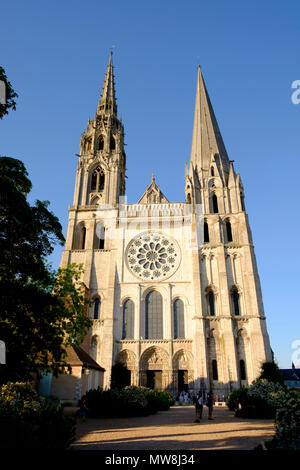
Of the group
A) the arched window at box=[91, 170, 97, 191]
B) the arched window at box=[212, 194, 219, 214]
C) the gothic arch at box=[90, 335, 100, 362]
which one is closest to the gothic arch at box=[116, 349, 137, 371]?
the gothic arch at box=[90, 335, 100, 362]

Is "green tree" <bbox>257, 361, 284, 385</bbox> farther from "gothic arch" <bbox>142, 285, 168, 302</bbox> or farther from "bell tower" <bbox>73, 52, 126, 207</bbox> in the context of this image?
"bell tower" <bbox>73, 52, 126, 207</bbox>

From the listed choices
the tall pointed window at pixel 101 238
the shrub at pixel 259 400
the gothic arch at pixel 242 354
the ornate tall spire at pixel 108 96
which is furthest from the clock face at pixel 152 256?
the ornate tall spire at pixel 108 96

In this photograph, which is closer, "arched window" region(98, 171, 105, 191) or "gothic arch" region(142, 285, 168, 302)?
"gothic arch" region(142, 285, 168, 302)

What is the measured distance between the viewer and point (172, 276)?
31.2 meters

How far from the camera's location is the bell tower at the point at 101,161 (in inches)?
1431

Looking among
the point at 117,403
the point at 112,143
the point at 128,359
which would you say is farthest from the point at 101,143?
the point at 117,403

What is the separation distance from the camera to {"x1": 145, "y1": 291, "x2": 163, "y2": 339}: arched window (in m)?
29.1

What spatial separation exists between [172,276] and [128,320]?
5.95m

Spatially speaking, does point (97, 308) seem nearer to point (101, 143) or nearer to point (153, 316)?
point (153, 316)

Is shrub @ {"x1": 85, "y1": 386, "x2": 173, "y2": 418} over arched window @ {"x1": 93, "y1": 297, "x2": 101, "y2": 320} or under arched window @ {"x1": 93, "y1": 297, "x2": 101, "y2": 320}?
under

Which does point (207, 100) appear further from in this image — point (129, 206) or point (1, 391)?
point (1, 391)

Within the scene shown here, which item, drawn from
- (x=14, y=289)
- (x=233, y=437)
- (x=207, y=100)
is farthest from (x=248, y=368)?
(x=207, y=100)

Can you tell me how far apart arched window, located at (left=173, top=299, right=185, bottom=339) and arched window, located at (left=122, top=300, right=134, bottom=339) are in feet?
13.2
